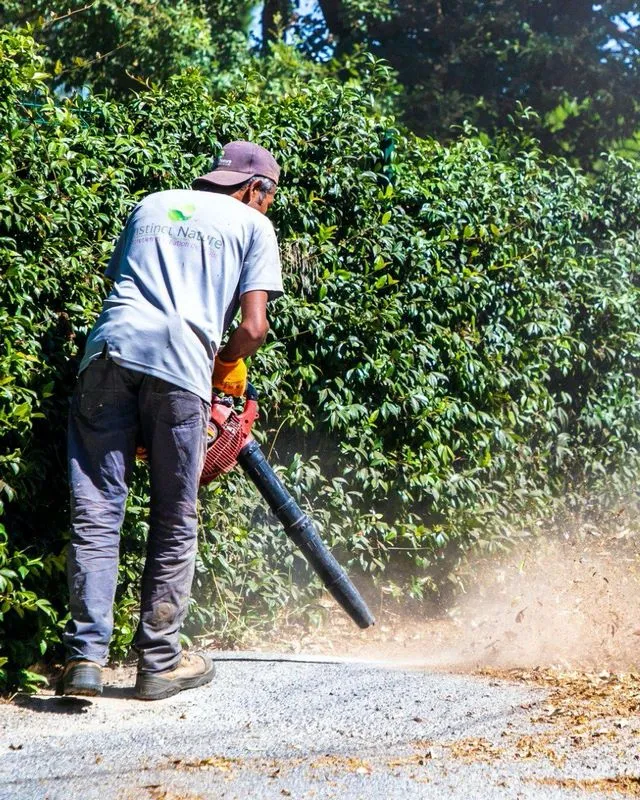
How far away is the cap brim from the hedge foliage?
0.42 meters

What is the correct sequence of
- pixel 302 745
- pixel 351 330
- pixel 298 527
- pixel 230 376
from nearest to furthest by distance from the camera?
1. pixel 302 745
2. pixel 230 376
3. pixel 298 527
4. pixel 351 330

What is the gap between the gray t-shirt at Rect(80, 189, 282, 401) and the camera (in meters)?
3.91

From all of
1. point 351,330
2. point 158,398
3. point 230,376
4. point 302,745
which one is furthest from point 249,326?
point 302,745

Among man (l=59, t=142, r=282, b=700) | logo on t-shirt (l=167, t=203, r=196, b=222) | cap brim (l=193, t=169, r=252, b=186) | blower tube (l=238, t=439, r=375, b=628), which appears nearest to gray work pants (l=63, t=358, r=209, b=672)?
man (l=59, t=142, r=282, b=700)

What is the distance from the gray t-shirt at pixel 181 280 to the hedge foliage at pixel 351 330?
35cm

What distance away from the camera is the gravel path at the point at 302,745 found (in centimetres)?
308

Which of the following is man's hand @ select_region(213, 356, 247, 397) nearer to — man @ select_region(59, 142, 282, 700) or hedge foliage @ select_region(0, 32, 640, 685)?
man @ select_region(59, 142, 282, 700)

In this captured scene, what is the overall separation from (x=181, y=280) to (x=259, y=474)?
0.99 m

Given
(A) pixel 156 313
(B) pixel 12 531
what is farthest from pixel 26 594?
(A) pixel 156 313

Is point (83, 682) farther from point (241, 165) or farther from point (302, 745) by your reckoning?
point (241, 165)

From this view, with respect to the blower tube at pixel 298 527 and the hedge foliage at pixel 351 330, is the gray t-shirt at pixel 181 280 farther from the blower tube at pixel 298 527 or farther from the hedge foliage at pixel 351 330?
the blower tube at pixel 298 527

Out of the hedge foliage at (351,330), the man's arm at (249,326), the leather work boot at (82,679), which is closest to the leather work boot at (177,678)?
the leather work boot at (82,679)

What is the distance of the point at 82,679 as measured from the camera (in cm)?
371

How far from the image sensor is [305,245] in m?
5.32
